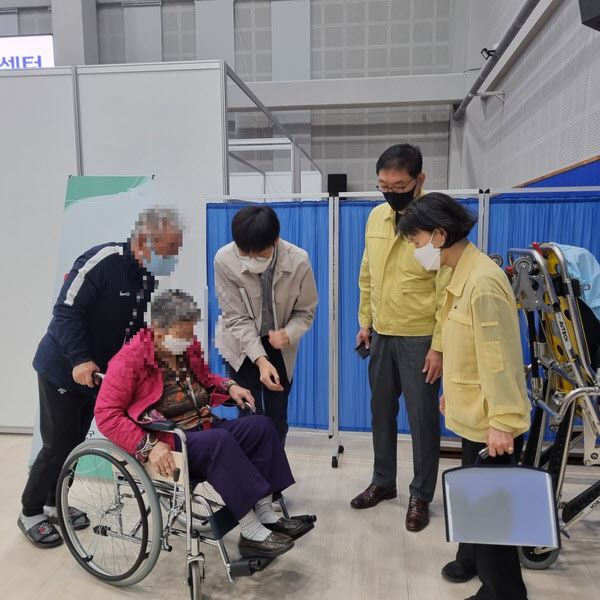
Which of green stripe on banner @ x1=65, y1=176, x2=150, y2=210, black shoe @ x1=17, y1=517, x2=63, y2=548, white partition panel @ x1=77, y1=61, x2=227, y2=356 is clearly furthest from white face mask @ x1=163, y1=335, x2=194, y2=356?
green stripe on banner @ x1=65, y1=176, x2=150, y2=210

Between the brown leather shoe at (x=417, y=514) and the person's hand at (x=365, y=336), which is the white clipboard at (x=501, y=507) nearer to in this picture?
the brown leather shoe at (x=417, y=514)

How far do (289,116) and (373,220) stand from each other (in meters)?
5.30

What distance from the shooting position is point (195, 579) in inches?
65.3

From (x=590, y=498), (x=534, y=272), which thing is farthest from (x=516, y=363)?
(x=590, y=498)

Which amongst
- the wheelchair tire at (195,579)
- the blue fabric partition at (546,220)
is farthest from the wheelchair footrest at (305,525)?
the blue fabric partition at (546,220)

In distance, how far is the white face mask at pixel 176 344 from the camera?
159 centimetres

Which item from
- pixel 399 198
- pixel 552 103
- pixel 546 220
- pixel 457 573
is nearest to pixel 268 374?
pixel 399 198

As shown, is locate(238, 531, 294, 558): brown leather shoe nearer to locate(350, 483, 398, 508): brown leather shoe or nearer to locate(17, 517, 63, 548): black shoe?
locate(350, 483, 398, 508): brown leather shoe

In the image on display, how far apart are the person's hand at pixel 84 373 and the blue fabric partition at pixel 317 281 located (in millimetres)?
1076

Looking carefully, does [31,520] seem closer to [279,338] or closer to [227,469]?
[227,469]

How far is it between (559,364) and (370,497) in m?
1.07

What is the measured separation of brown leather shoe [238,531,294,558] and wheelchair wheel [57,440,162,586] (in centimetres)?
28

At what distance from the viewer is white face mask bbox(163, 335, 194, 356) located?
1.59 meters

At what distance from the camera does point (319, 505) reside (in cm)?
247
